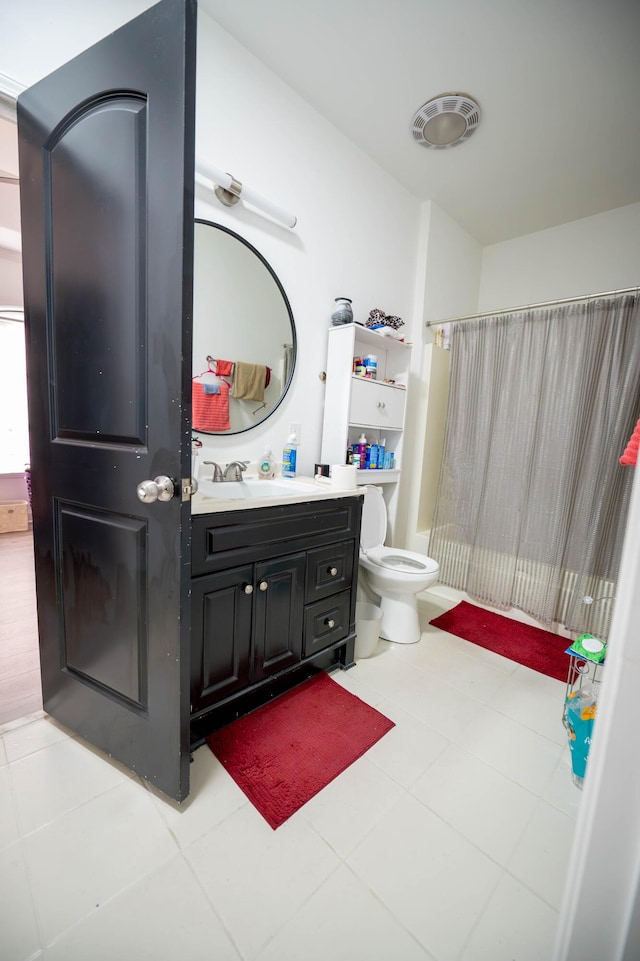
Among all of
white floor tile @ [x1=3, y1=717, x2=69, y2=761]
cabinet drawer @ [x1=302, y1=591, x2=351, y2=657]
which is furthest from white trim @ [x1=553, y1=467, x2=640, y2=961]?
white floor tile @ [x1=3, y1=717, x2=69, y2=761]

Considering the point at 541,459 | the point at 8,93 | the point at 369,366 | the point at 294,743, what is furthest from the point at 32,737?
the point at 541,459

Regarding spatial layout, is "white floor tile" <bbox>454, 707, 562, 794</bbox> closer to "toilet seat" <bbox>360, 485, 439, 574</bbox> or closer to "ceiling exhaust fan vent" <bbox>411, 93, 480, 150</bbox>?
"toilet seat" <bbox>360, 485, 439, 574</bbox>

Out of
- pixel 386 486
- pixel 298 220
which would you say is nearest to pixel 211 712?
pixel 386 486

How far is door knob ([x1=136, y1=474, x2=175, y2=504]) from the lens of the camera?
910 millimetres

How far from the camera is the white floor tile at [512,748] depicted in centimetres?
126

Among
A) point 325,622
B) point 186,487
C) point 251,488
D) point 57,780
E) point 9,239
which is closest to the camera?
point 186,487

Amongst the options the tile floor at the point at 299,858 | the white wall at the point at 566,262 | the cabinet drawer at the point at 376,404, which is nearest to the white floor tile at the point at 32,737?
the tile floor at the point at 299,858

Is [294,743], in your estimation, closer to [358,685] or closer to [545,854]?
[358,685]

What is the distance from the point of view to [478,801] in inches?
45.3

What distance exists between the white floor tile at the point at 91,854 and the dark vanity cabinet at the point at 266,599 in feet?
0.87

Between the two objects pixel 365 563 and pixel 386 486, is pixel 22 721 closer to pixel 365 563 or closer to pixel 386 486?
pixel 365 563

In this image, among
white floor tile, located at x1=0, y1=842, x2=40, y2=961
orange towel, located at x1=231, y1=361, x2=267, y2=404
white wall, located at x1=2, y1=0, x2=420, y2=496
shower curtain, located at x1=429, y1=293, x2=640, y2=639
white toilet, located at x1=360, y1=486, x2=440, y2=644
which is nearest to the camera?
white floor tile, located at x1=0, y1=842, x2=40, y2=961

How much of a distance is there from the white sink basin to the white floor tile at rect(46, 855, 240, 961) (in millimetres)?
1122

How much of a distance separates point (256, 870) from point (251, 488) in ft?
4.12
